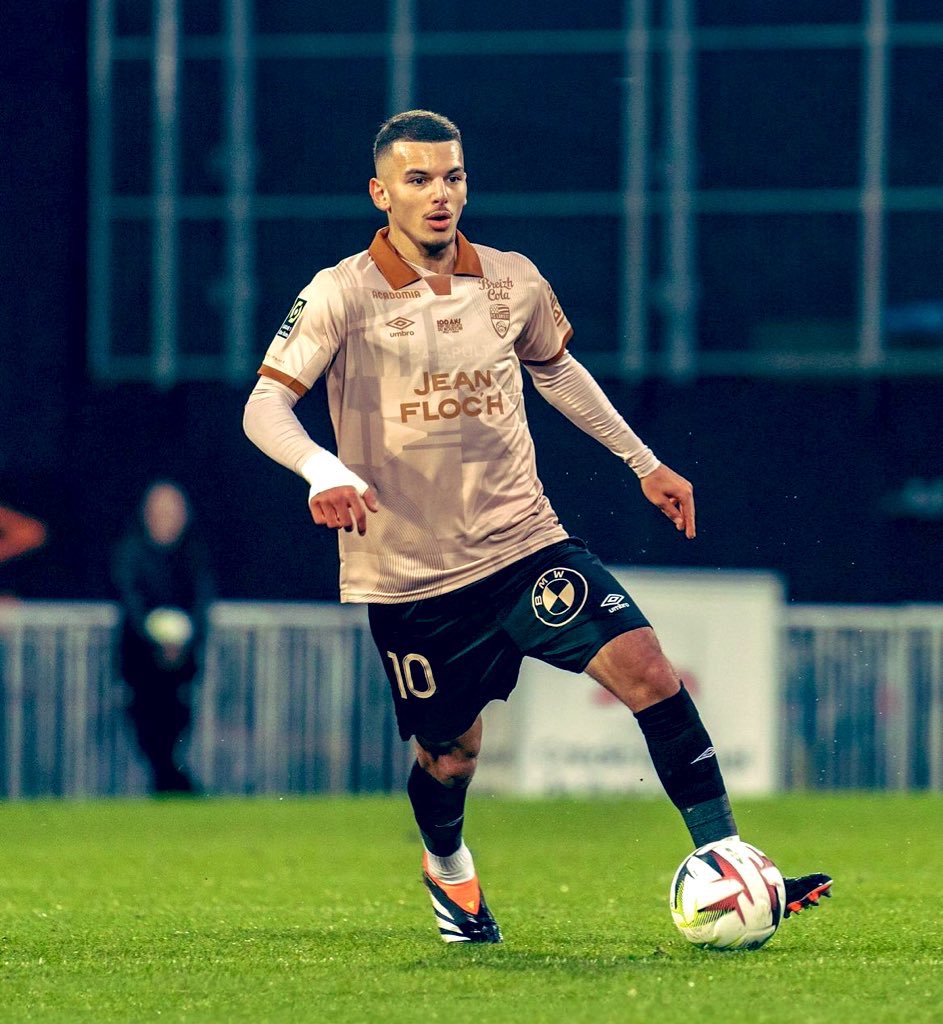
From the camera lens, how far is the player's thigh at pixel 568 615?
6211 mm

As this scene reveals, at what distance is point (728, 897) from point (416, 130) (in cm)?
210

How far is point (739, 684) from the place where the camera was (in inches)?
523

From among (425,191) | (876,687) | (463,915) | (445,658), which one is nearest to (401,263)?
(425,191)

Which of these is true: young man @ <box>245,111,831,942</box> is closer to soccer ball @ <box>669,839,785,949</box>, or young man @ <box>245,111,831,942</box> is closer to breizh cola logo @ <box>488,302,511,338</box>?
breizh cola logo @ <box>488,302,511,338</box>

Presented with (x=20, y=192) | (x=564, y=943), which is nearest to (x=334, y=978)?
(x=564, y=943)

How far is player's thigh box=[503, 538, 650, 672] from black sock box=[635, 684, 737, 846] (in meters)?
0.22

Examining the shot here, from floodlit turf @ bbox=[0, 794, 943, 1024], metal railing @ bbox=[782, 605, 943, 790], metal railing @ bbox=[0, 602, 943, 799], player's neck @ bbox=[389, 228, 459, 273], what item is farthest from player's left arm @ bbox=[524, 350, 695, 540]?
metal railing @ bbox=[0, 602, 943, 799]

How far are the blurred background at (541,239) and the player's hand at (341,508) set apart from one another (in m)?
12.6

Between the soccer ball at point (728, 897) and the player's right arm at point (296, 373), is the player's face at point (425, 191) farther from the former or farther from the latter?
the soccer ball at point (728, 897)

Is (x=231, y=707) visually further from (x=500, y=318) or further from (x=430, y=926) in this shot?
(x=500, y=318)

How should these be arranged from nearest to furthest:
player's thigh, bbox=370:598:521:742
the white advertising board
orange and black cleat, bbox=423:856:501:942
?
player's thigh, bbox=370:598:521:742 → orange and black cleat, bbox=423:856:501:942 → the white advertising board

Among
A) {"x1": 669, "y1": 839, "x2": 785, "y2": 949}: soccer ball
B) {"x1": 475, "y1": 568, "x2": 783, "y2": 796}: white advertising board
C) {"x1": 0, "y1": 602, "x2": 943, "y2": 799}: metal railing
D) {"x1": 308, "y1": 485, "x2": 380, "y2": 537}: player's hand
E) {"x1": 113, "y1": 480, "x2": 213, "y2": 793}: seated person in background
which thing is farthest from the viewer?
{"x1": 0, "y1": 602, "x2": 943, "y2": 799}: metal railing

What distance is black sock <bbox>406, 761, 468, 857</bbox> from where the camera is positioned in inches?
263

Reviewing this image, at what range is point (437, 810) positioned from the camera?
671 centimetres
